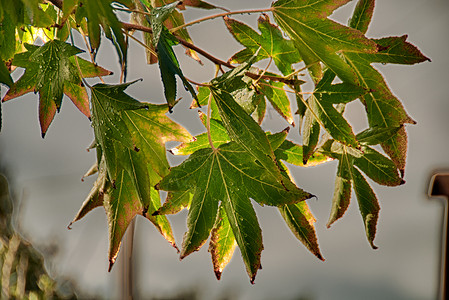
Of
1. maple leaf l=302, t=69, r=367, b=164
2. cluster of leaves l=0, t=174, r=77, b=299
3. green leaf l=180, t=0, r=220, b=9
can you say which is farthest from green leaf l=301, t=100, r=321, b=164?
cluster of leaves l=0, t=174, r=77, b=299

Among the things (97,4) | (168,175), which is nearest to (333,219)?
(168,175)

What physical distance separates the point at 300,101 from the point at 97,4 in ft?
0.64

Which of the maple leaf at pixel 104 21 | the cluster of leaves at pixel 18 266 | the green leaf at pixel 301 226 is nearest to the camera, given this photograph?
the maple leaf at pixel 104 21

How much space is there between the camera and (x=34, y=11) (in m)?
0.25

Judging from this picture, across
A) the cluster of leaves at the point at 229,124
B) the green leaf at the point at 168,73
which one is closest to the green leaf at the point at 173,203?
the cluster of leaves at the point at 229,124

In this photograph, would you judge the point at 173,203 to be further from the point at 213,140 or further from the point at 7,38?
the point at 7,38

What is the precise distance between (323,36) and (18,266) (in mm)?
1873

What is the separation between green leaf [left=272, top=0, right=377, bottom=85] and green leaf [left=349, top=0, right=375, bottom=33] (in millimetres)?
74

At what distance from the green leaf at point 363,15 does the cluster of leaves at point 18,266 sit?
126cm

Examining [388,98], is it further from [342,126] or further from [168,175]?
[168,175]

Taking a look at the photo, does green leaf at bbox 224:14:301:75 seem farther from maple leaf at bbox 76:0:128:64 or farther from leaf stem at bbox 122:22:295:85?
maple leaf at bbox 76:0:128:64

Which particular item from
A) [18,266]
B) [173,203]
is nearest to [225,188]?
[173,203]

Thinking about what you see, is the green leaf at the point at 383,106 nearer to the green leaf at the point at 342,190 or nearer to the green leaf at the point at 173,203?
the green leaf at the point at 342,190

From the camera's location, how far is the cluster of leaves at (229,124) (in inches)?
12.2
